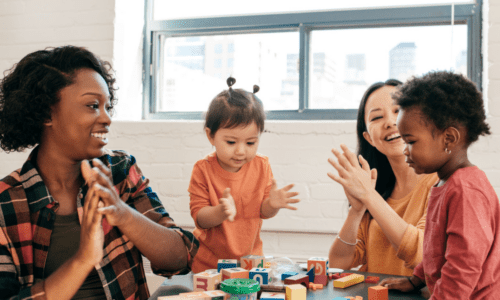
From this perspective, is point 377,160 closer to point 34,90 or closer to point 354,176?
point 354,176

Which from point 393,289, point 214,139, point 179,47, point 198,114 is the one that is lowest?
point 393,289

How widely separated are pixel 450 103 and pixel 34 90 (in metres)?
1.01

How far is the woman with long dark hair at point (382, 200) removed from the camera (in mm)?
1223

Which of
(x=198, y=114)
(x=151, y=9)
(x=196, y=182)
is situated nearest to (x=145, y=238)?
(x=196, y=182)

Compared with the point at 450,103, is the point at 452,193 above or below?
below

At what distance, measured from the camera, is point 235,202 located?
1.54 meters

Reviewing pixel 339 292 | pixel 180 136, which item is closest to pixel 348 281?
pixel 339 292

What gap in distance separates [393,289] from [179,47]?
1.94 m

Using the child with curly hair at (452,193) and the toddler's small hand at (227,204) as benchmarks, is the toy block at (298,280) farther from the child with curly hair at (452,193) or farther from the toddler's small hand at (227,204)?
the toddler's small hand at (227,204)

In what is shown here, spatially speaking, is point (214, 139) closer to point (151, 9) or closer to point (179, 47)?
point (179, 47)

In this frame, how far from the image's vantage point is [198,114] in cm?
238

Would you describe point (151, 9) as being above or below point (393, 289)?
above

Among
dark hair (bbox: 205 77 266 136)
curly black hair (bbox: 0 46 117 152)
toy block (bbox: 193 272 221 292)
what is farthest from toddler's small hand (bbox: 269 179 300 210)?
curly black hair (bbox: 0 46 117 152)

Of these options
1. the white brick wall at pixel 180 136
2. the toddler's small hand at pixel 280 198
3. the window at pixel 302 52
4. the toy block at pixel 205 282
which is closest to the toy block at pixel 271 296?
the toy block at pixel 205 282
